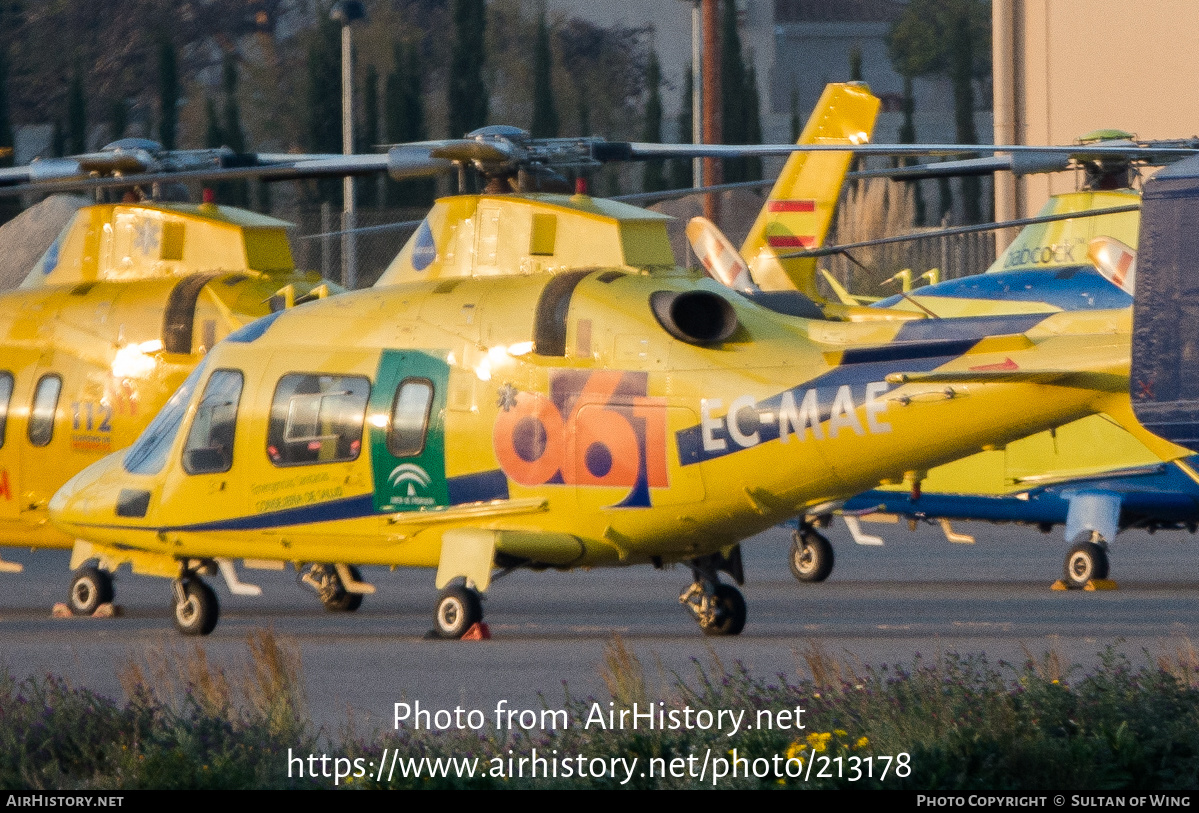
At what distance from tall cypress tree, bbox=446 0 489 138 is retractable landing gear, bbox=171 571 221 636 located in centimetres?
3333

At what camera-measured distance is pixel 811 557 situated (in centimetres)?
1955

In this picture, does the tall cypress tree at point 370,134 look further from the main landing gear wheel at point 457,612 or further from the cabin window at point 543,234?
the main landing gear wheel at point 457,612

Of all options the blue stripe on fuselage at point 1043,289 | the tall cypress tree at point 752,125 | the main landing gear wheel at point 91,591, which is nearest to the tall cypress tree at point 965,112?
the tall cypress tree at point 752,125

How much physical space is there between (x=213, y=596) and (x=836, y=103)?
8.21 m

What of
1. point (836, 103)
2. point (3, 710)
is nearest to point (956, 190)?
point (836, 103)

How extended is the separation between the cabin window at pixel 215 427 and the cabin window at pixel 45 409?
7.35 ft

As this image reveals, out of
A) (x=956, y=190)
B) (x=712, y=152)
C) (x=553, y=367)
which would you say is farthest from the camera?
(x=956, y=190)

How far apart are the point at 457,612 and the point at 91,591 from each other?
385 cm

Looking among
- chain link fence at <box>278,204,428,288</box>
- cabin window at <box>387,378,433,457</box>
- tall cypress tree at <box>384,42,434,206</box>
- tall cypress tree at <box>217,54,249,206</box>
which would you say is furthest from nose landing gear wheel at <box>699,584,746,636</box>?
tall cypress tree at <box>384,42,434,206</box>

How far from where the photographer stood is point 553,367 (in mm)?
14500

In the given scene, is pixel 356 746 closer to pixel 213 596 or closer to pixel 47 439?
pixel 213 596

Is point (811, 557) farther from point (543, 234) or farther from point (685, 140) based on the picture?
point (685, 140)

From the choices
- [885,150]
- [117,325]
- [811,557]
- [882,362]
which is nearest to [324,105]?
[811,557]

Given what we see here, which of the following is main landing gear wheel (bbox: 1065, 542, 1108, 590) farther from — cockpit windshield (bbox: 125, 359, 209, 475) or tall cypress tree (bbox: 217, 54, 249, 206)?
tall cypress tree (bbox: 217, 54, 249, 206)
